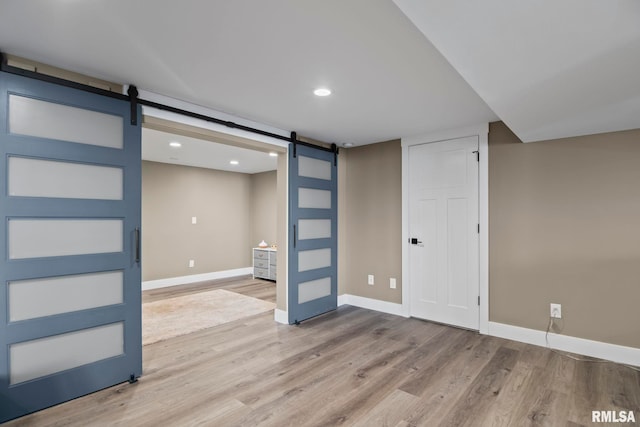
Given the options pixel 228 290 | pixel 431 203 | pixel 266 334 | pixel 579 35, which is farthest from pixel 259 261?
pixel 579 35

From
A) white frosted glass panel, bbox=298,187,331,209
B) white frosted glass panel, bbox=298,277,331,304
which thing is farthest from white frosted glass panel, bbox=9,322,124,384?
white frosted glass panel, bbox=298,187,331,209

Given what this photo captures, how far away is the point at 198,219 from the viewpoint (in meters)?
6.67

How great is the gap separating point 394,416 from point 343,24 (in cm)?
236

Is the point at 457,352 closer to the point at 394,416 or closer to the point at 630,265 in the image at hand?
the point at 394,416

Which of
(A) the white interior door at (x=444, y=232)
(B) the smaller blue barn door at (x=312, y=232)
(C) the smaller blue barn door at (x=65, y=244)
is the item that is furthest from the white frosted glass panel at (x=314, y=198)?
(C) the smaller blue barn door at (x=65, y=244)

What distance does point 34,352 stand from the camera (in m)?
2.12

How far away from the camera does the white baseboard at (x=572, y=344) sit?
2840 millimetres

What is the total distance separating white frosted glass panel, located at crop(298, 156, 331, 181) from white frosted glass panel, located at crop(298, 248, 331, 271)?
0.98 meters

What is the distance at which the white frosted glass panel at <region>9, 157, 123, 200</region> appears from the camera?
2088 millimetres

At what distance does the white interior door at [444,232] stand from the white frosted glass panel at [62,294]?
126 inches

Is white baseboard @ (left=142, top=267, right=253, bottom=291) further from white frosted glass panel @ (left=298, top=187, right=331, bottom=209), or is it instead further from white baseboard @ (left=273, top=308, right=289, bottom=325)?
white frosted glass panel @ (left=298, top=187, right=331, bottom=209)

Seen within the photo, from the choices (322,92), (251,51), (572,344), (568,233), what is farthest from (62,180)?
(572,344)

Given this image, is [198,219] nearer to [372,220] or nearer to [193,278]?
[193,278]

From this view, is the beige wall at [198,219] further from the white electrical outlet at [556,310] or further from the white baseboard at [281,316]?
the white electrical outlet at [556,310]
